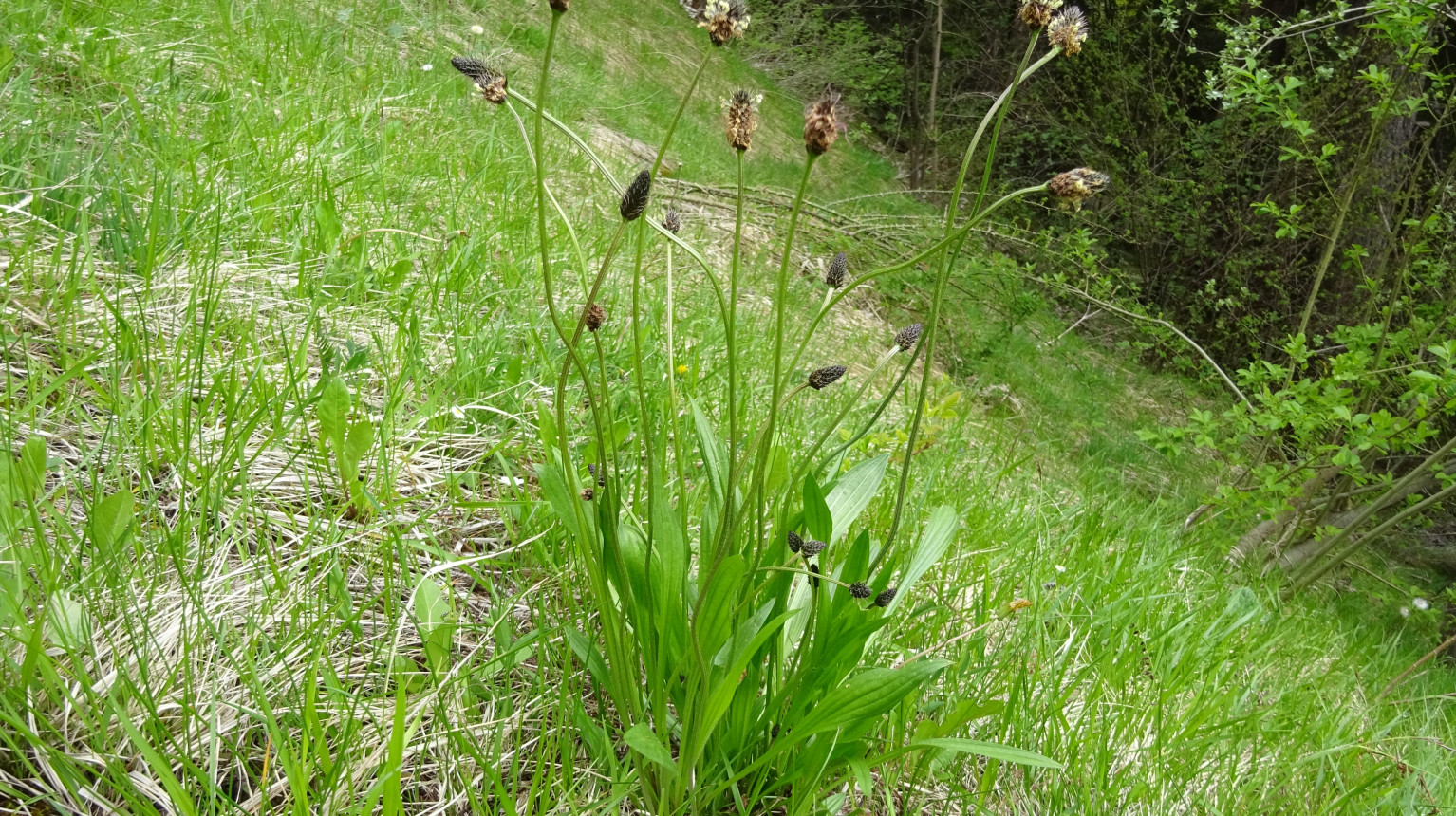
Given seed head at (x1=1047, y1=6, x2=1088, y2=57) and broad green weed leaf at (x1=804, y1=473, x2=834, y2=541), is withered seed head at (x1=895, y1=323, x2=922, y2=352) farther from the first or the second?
seed head at (x1=1047, y1=6, x2=1088, y2=57)

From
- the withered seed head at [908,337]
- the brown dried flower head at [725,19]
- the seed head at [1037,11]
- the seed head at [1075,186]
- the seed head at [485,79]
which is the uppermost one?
the seed head at [1037,11]

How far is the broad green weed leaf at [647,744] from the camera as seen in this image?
1097 millimetres

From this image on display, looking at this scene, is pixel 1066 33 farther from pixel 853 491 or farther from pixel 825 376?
pixel 853 491

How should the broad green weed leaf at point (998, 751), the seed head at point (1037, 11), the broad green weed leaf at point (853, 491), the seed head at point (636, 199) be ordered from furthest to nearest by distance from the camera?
the broad green weed leaf at point (853, 491) → the broad green weed leaf at point (998, 751) → the seed head at point (1037, 11) → the seed head at point (636, 199)

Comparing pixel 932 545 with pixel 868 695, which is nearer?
pixel 868 695

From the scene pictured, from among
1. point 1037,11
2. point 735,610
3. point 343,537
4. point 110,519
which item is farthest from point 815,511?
point 110,519

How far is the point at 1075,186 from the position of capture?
0.93 m

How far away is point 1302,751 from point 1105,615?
1.54 ft

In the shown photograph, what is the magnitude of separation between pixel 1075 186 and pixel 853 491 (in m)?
A: 0.78

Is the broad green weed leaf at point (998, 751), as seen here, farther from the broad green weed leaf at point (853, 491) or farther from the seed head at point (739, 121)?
the seed head at point (739, 121)

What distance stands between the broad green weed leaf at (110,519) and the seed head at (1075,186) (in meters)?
1.27

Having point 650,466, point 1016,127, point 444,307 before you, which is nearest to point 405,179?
point 444,307

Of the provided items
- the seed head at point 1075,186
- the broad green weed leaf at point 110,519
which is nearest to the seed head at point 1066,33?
the seed head at point 1075,186

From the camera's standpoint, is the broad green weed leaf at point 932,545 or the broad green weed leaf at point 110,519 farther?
the broad green weed leaf at point 932,545
